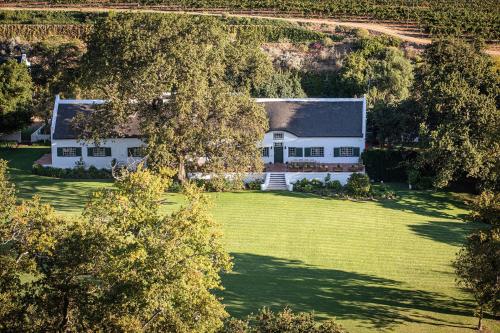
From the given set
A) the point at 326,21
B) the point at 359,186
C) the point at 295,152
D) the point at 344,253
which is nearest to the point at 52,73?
the point at 295,152

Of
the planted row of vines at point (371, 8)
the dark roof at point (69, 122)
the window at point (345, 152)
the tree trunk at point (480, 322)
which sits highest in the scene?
the planted row of vines at point (371, 8)

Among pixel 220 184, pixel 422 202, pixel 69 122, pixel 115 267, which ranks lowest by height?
pixel 422 202

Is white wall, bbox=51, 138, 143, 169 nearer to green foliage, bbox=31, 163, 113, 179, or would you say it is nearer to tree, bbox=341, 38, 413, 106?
green foliage, bbox=31, 163, 113, 179

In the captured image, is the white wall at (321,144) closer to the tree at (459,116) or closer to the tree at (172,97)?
the tree at (172,97)

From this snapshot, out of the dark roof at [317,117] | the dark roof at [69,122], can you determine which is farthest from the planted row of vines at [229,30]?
the dark roof at [69,122]

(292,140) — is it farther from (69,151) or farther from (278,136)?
(69,151)
